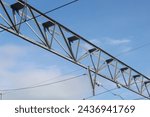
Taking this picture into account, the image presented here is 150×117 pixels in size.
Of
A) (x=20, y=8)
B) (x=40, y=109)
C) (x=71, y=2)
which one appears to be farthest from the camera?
(x=20, y=8)

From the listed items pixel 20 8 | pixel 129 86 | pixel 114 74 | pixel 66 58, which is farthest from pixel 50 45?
pixel 129 86

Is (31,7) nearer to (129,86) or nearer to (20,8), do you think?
(20,8)

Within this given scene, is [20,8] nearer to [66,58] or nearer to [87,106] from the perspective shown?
[66,58]

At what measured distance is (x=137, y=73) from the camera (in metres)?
21.8

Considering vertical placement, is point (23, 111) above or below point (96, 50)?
below

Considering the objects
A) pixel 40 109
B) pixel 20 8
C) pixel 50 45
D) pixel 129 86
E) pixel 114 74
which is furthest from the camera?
pixel 129 86

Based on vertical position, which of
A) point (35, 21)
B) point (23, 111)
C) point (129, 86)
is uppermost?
point (35, 21)

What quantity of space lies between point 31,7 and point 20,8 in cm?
40

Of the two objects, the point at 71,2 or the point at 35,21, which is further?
the point at 35,21

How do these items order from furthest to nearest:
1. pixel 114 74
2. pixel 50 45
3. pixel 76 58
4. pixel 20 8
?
pixel 114 74 → pixel 76 58 → pixel 50 45 → pixel 20 8

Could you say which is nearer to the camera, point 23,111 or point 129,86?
point 23,111

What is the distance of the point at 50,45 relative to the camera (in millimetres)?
14688

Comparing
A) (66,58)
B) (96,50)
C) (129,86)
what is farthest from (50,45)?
(129,86)

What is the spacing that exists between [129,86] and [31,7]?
9.72 meters
